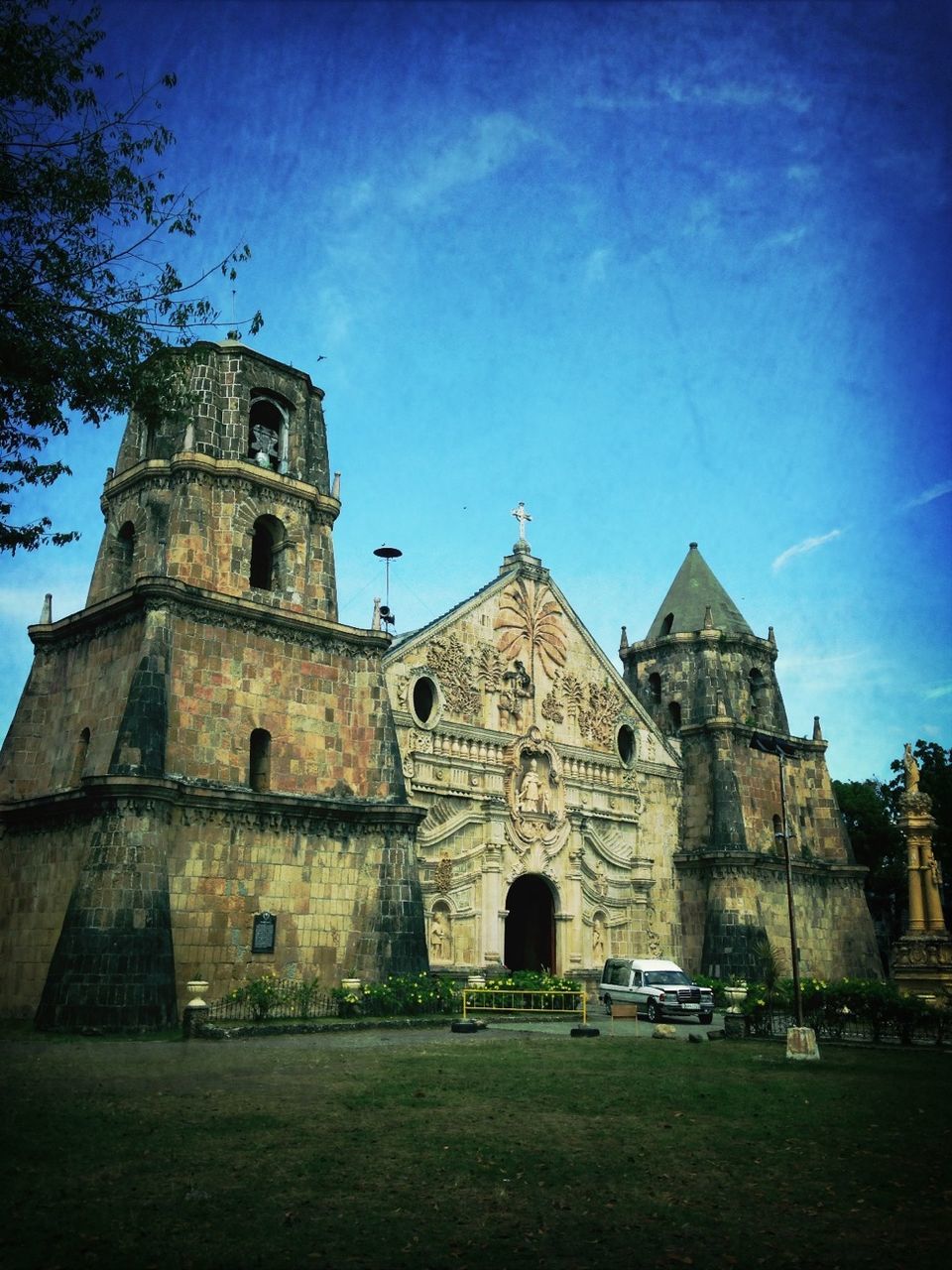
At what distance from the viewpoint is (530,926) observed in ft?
109

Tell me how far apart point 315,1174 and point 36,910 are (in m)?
16.7

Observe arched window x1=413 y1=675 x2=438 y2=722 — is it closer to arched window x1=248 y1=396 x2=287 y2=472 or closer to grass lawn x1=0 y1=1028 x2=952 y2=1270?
arched window x1=248 y1=396 x2=287 y2=472

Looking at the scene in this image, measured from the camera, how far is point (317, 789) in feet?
82.0

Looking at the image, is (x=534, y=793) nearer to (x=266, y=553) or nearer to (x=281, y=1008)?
(x=266, y=553)

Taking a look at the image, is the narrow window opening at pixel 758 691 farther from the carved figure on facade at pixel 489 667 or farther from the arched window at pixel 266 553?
the arched window at pixel 266 553

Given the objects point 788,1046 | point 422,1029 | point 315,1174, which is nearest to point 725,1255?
point 315,1174

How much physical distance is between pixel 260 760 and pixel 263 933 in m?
3.77

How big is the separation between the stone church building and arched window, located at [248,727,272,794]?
0.22 ft

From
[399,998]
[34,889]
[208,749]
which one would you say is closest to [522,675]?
[399,998]

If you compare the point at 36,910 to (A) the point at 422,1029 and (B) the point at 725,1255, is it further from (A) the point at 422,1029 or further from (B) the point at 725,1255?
(B) the point at 725,1255

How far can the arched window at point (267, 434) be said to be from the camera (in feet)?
89.1

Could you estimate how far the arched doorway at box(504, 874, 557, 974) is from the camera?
3241 centimetres

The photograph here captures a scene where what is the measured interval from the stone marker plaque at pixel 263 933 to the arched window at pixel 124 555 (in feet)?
28.9

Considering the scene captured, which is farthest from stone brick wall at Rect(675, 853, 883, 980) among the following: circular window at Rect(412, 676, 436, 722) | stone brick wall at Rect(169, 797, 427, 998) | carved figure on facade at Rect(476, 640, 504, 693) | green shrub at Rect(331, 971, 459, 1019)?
stone brick wall at Rect(169, 797, 427, 998)
